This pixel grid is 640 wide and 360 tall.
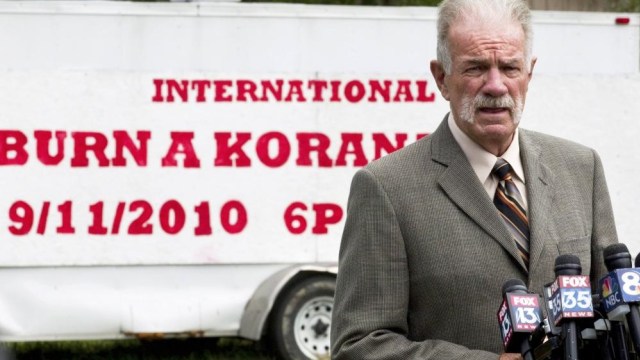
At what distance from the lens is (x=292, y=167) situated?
10.2m

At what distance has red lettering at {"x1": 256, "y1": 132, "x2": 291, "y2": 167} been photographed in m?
10.2

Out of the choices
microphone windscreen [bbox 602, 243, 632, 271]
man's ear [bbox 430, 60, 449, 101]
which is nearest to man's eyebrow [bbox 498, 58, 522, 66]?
man's ear [bbox 430, 60, 449, 101]

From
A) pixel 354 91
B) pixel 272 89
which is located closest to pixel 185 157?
pixel 272 89

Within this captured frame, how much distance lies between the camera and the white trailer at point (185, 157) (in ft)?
32.8

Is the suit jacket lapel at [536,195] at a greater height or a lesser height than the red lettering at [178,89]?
lesser

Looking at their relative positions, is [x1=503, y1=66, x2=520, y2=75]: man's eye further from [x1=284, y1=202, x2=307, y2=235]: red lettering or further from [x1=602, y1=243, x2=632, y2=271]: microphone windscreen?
[x1=284, y1=202, x2=307, y2=235]: red lettering

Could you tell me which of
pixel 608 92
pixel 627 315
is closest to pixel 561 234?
pixel 627 315

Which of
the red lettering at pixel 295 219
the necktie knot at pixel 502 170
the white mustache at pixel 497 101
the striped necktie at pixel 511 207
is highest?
the white mustache at pixel 497 101

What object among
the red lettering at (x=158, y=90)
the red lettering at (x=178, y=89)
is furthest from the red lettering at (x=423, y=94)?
the red lettering at (x=158, y=90)

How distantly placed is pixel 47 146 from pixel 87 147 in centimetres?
28

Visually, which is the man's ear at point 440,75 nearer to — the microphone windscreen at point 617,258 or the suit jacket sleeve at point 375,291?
the suit jacket sleeve at point 375,291

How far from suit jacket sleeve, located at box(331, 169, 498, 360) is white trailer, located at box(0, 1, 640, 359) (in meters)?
6.69

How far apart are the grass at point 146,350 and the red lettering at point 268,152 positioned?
5.62ft

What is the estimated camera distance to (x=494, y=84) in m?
3.24
